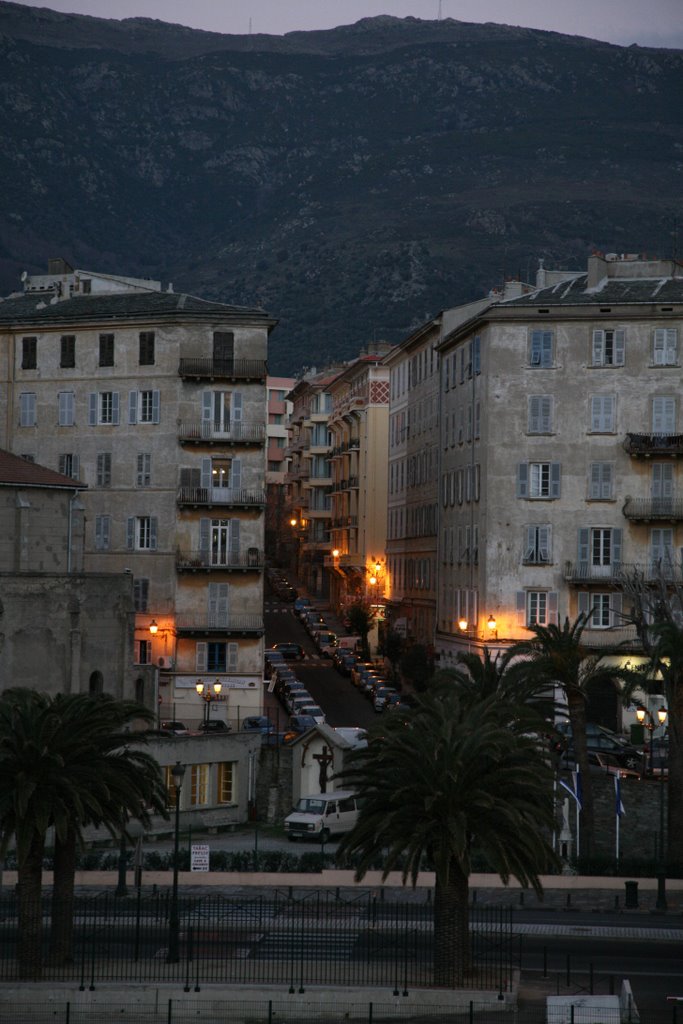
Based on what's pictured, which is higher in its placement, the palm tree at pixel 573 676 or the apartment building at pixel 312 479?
the apartment building at pixel 312 479

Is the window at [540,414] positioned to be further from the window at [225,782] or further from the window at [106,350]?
the window at [225,782]

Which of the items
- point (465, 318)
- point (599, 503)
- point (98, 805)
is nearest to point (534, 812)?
point (98, 805)

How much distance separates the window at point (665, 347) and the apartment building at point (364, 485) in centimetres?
4483

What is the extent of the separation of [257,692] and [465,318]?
28752 mm

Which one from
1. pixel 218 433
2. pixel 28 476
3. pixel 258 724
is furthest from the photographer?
pixel 218 433

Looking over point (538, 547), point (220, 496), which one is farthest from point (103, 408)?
point (538, 547)

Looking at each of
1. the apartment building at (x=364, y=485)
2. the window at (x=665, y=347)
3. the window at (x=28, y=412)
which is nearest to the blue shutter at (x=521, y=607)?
the window at (x=665, y=347)

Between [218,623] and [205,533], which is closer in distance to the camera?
[218,623]

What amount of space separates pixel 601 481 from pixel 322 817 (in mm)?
28491

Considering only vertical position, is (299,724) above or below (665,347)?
below

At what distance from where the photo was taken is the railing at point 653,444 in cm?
8738

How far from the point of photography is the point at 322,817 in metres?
67.7

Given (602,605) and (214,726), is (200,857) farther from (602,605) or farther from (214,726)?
(602,605)

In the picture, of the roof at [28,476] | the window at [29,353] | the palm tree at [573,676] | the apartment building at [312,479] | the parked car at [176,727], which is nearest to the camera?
the palm tree at [573,676]
